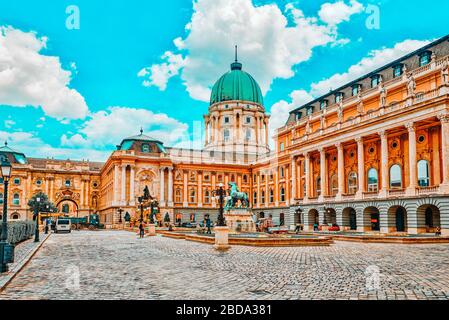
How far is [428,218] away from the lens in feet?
159

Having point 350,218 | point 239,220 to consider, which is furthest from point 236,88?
point 239,220

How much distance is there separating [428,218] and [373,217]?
311 inches

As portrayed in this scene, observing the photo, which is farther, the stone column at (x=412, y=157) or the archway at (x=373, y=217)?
the archway at (x=373, y=217)

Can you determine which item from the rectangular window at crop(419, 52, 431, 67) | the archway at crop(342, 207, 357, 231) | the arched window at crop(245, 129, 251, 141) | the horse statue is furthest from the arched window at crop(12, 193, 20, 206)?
the rectangular window at crop(419, 52, 431, 67)

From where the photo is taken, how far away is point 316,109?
7431 centimetres

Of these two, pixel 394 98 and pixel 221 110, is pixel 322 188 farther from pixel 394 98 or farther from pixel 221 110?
pixel 221 110

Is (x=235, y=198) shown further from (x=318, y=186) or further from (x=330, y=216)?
(x=318, y=186)

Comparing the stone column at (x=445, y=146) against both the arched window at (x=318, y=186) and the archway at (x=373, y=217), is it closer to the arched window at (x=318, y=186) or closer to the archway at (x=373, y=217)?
the archway at (x=373, y=217)

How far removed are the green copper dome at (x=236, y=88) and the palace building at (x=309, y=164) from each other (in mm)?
313

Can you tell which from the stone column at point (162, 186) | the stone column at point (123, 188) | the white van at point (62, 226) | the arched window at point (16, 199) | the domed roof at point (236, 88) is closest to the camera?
the white van at point (62, 226)

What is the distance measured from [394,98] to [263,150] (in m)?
65.1

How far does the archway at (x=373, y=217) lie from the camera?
53.7 m

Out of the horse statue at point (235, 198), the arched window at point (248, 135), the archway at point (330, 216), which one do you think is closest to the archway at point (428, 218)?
the archway at point (330, 216)
